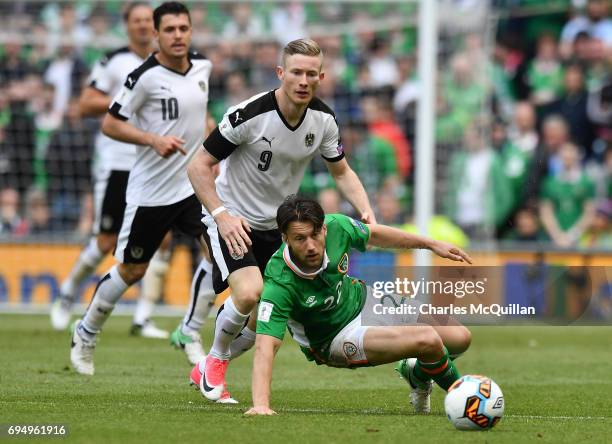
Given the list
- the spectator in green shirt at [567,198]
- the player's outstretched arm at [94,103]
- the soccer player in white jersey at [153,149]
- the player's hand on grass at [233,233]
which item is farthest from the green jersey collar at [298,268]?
the spectator in green shirt at [567,198]

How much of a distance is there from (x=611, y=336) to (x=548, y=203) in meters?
4.30

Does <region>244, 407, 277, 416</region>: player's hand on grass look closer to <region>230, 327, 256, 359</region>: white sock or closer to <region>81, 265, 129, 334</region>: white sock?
<region>230, 327, 256, 359</region>: white sock

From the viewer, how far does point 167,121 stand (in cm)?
1004

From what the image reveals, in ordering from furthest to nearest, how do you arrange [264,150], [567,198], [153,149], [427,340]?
1. [567,198]
2. [153,149]
3. [264,150]
4. [427,340]

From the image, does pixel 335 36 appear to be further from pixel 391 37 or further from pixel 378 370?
pixel 378 370

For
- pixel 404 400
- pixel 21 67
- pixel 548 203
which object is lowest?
pixel 404 400

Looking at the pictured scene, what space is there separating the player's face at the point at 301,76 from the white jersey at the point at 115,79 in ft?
14.0

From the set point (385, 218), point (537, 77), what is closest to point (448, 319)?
point (385, 218)

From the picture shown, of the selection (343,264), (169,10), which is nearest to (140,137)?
(169,10)

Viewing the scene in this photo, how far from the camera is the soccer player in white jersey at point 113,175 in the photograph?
11.7m

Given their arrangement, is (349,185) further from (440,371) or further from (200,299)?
(200,299)

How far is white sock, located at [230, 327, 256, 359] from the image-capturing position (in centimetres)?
842

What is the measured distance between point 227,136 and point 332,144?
78 centimetres

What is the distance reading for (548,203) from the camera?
1881 cm
